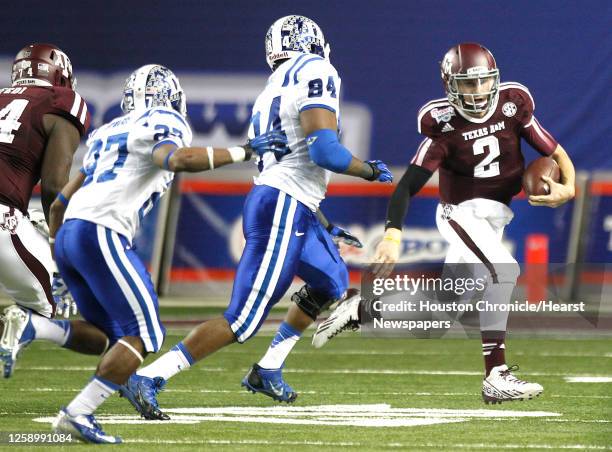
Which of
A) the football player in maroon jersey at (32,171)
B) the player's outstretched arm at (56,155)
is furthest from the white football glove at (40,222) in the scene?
the player's outstretched arm at (56,155)

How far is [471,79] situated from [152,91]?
5.35 feet

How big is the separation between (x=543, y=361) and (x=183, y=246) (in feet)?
15.2

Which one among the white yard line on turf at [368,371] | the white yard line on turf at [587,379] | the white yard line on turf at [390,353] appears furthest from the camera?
the white yard line on turf at [390,353]

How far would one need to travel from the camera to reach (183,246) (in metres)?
11.9

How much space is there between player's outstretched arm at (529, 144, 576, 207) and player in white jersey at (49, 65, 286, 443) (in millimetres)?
1781

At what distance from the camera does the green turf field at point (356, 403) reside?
4797 mm

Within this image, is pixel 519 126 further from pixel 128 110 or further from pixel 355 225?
pixel 355 225

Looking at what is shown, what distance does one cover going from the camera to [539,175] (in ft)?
20.4

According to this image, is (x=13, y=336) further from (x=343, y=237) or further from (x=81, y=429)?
(x=343, y=237)

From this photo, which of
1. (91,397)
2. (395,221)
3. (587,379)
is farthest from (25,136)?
(587,379)

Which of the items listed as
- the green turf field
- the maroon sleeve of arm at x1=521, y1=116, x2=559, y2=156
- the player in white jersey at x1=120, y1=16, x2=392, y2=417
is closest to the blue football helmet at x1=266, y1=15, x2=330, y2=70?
the player in white jersey at x1=120, y1=16, x2=392, y2=417

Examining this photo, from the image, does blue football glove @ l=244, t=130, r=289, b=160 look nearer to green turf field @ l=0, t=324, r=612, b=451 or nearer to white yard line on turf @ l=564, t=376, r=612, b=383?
green turf field @ l=0, t=324, r=612, b=451

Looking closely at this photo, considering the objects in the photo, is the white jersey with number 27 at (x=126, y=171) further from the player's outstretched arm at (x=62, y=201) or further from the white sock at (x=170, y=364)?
the white sock at (x=170, y=364)

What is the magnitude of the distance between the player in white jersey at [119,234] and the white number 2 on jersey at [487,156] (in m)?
1.74
